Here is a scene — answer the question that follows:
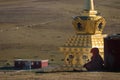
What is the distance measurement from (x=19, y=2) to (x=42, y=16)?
1589 cm

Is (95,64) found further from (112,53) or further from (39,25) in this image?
(39,25)

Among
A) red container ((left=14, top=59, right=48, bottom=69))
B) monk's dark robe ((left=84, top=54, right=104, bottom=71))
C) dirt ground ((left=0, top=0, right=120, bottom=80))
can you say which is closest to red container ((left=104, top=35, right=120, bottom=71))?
monk's dark robe ((left=84, top=54, right=104, bottom=71))

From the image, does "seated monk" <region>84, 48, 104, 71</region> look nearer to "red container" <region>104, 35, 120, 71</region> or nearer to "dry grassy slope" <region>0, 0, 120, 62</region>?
"red container" <region>104, 35, 120, 71</region>

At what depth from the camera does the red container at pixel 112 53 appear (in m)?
19.7

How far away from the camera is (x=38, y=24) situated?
62688 mm

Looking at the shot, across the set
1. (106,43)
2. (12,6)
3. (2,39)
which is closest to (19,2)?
(12,6)

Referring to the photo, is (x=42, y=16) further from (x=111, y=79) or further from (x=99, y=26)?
(x=111, y=79)

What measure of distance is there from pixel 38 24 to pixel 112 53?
1697 inches

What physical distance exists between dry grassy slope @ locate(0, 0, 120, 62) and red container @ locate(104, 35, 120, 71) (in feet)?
69.2

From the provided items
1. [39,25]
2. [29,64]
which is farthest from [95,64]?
[39,25]

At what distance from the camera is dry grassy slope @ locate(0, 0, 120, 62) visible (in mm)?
46594

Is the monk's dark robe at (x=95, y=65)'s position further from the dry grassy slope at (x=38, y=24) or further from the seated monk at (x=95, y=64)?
the dry grassy slope at (x=38, y=24)

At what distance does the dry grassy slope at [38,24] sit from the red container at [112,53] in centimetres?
2108

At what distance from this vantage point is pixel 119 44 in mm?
19688
